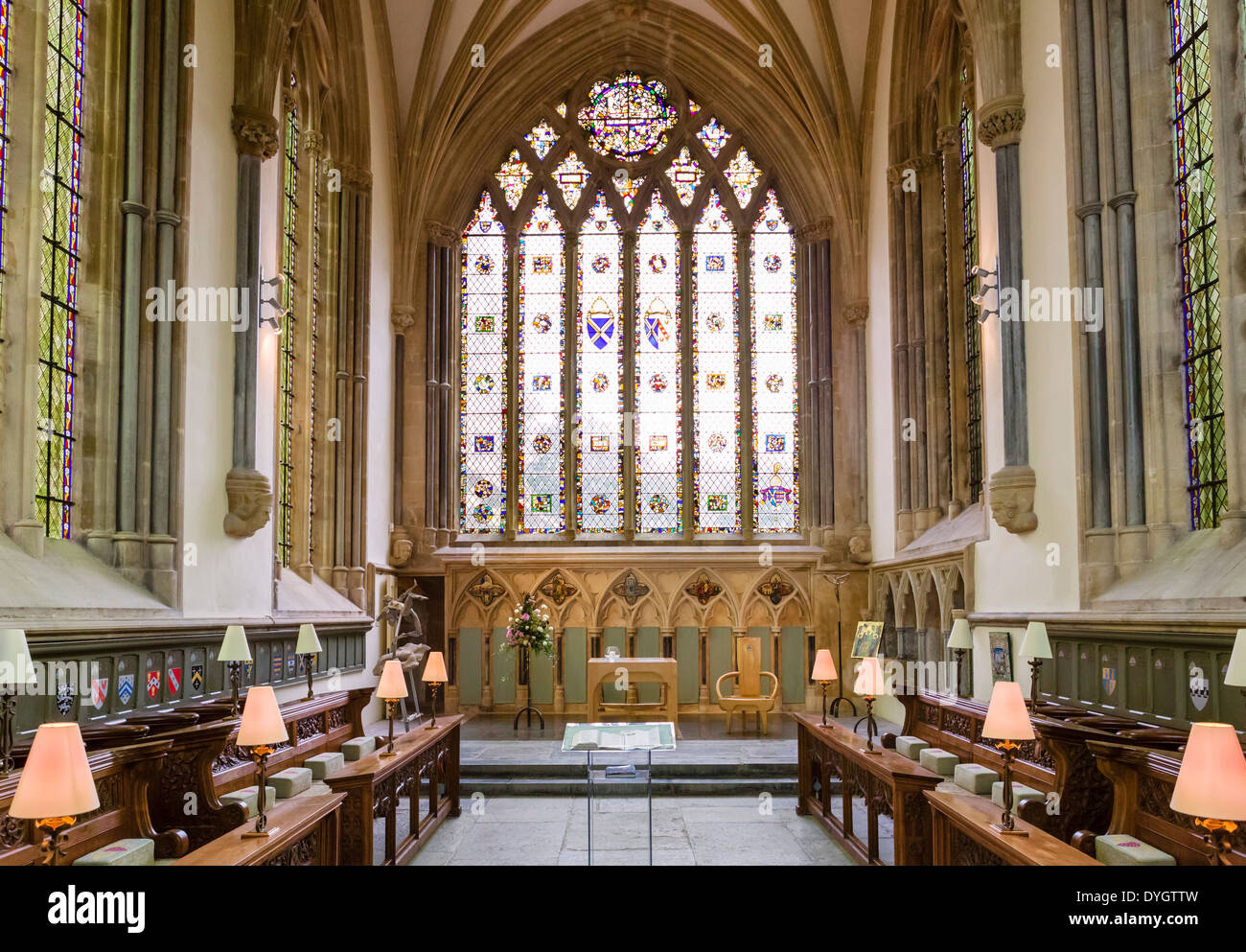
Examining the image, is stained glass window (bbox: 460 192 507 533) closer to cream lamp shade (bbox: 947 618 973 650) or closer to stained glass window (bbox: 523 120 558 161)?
stained glass window (bbox: 523 120 558 161)

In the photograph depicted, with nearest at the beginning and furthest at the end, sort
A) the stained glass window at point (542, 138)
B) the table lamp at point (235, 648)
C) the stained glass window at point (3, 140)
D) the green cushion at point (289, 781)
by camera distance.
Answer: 1. the stained glass window at point (3, 140)
2. the green cushion at point (289, 781)
3. the table lamp at point (235, 648)
4. the stained glass window at point (542, 138)

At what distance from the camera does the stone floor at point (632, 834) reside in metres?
7.52

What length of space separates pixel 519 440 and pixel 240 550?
7072 mm

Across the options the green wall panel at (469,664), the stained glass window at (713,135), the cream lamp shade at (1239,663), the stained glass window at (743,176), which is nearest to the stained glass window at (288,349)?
the green wall panel at (469,664)

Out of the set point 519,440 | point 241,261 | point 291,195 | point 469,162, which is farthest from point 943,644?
point 469,162

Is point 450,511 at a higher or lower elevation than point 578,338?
lower

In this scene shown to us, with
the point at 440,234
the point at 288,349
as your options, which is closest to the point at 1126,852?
the point at 288,349

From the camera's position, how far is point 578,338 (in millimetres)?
15898

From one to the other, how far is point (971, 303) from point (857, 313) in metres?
3.20

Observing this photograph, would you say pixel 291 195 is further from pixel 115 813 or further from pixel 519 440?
pixel 115 813

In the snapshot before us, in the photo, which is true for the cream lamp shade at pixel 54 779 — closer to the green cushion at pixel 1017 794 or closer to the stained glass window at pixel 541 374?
the green cushion at pixel 1017 794

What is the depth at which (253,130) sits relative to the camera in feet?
29.8

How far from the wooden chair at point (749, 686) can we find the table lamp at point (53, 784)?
383 inches

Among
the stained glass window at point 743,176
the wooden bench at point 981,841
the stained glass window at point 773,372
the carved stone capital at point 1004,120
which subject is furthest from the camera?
the stained glass window at point 743,176
